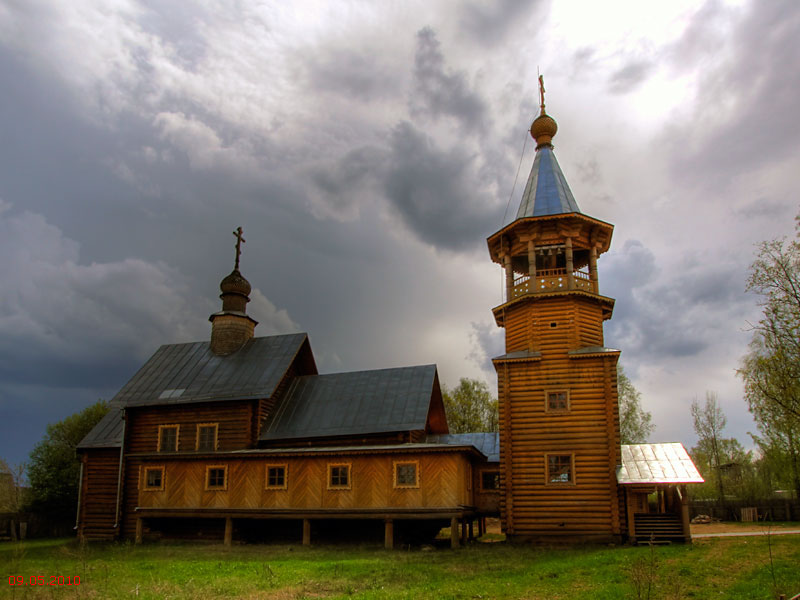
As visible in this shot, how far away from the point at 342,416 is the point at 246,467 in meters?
4.68

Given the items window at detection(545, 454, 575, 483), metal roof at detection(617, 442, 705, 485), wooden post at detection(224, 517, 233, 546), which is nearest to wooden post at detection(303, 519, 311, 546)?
wooden post at detection(224, 517, 233, 546)

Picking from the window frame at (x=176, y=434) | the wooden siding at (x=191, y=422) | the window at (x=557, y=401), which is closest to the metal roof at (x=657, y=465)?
the window at (x=557, y=401)

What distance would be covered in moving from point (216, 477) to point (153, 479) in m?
3.20

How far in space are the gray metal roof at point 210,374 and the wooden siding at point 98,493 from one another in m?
3.13

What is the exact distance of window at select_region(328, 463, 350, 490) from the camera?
24312 millimetres

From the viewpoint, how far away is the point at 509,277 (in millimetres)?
25953

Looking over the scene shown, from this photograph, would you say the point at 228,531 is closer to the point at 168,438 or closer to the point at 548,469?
the point at 168,438

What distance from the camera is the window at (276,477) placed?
25.2m

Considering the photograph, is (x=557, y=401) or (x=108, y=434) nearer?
(x=557, y=401)

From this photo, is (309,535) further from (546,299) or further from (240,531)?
(546,299)

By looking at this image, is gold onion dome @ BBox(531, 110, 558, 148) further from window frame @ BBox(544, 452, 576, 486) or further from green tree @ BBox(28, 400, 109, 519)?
green tree @ BBox(28, 400, 109, 519)

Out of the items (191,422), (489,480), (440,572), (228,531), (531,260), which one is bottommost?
(440,572)

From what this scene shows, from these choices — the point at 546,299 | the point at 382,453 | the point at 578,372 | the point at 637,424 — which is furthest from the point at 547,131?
the point at 637,424

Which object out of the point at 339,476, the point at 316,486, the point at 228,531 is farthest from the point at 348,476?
the point at 228,531
